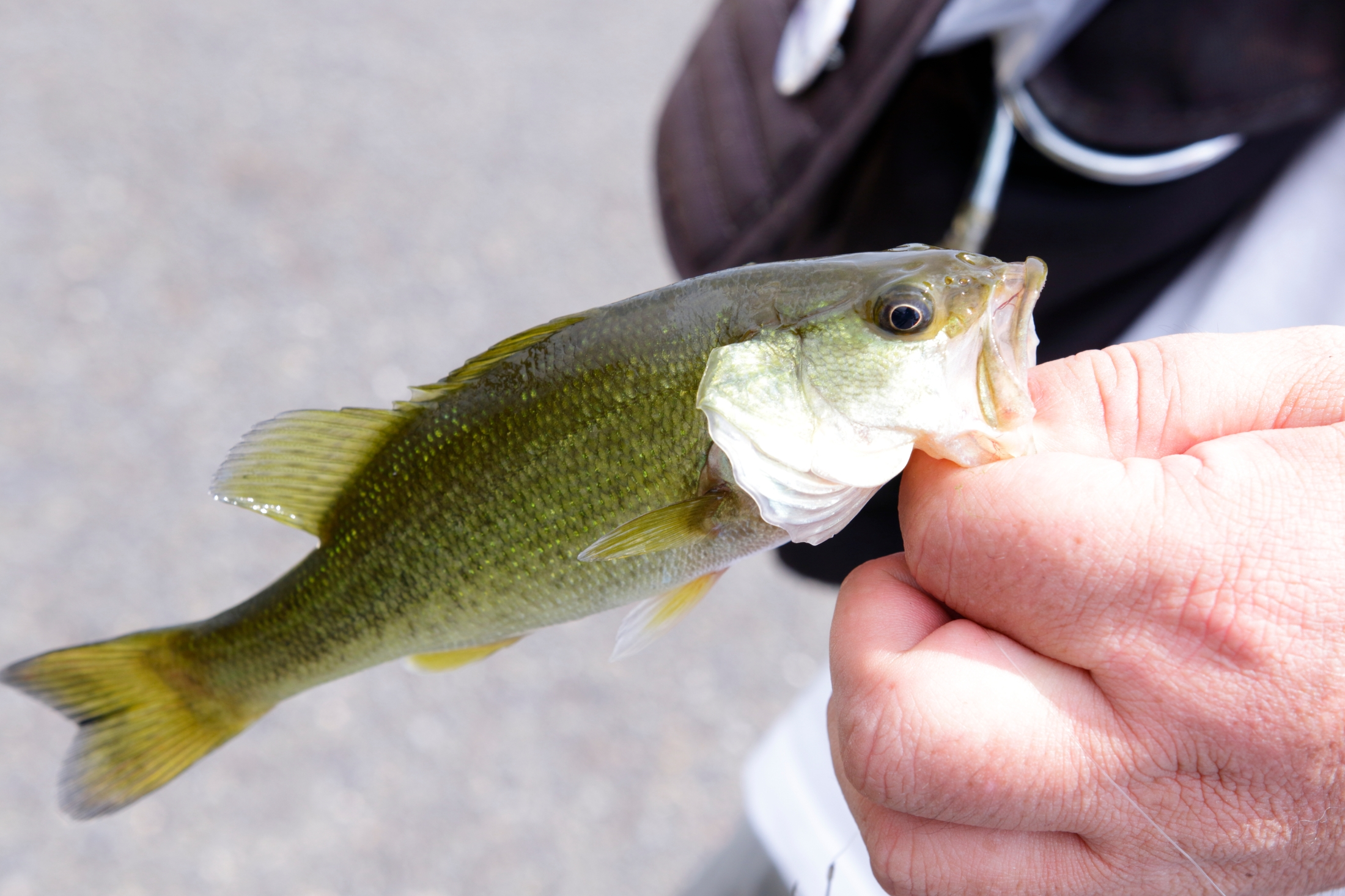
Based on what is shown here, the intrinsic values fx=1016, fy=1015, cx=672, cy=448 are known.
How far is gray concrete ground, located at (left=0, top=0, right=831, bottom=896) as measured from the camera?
2215mm

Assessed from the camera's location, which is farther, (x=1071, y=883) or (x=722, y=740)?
Answer: (x=722, y=740)

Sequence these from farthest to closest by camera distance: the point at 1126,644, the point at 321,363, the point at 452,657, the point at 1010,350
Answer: the point at 321,363
the point at 452,657
the point at 1010,350
the point at 1126,644

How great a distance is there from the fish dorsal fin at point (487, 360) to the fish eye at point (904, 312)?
0.94ft

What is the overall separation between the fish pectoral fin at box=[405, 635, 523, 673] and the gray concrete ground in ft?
3.82

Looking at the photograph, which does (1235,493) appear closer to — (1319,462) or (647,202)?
(1319,462)

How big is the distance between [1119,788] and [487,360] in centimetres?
68

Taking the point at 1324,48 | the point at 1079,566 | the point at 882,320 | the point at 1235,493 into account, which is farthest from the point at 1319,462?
the point at 1324,48

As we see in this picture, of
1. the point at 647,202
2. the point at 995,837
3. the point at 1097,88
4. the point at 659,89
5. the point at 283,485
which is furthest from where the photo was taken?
the point at 659,89

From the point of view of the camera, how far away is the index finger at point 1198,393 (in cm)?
87

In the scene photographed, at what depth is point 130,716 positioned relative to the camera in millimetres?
1180

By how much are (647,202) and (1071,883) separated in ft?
9.97

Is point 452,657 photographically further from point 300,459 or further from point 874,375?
point 874,375

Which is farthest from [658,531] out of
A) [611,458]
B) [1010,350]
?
[1010,350]

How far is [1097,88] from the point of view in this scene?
1.38 m
